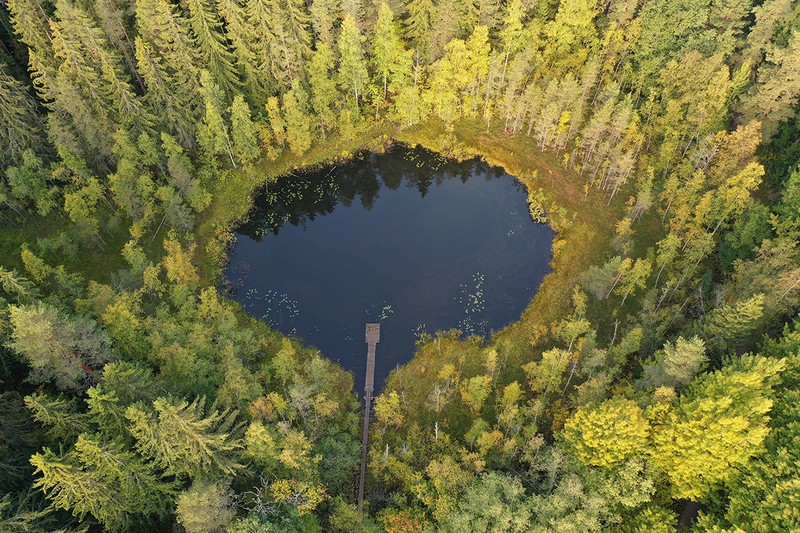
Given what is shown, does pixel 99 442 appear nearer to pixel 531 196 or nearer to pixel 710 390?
pixel 710 390

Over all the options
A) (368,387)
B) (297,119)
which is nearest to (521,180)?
(297,119)

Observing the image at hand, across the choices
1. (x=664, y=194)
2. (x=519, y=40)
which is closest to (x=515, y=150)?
(x=519, y=40)

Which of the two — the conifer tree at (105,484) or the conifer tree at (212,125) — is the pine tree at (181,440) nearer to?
the conifer tree at (105,484)

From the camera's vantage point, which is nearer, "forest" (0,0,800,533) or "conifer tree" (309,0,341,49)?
"forest" (0,0,800,533)

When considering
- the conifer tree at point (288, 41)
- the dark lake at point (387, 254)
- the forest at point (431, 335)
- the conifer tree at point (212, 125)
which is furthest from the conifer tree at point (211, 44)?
the dark lake at point (387, 254)

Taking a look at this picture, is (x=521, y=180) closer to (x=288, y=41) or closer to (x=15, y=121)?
(x=288, y=41)

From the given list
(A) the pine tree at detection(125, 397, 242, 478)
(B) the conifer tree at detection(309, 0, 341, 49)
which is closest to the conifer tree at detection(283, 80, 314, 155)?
(B) the conifer tree at detection(309, 0, 341, 49)

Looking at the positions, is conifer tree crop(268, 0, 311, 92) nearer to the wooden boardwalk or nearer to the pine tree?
the wooden boardwalk

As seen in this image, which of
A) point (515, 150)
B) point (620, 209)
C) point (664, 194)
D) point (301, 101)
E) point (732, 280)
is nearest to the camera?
point (732, 280)
